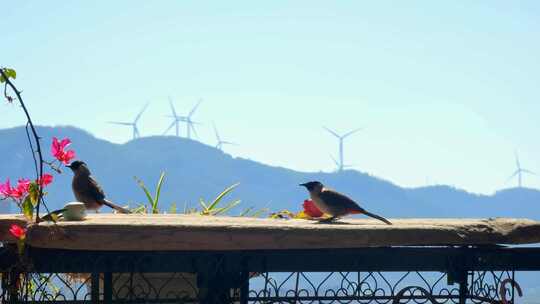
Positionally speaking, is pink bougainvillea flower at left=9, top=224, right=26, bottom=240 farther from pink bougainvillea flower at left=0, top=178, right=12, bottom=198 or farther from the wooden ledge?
pink bougainvillea flower at left=0, top=178, right=12, bottom=198

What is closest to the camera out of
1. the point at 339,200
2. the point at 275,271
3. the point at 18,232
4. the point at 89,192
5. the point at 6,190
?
the point at 18,232

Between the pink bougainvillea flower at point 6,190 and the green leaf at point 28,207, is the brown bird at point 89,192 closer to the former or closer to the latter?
the pink bougainvillea flower at point 6,190

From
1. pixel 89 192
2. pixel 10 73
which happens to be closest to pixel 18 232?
pixel 10 73

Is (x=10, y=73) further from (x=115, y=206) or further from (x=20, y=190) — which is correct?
(x=115, y=206)

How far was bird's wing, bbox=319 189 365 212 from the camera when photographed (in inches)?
223

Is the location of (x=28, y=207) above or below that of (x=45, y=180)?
below

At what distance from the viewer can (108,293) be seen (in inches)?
200

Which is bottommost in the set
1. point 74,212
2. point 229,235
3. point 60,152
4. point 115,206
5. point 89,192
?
point 229,235

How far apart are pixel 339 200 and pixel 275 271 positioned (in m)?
0.89

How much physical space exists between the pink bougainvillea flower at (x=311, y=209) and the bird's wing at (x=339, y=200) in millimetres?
541

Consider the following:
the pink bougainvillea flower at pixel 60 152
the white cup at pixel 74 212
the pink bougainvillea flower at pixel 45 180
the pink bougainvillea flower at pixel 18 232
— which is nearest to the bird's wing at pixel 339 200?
the white cup at pixel 74 212

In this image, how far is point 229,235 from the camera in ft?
15.5

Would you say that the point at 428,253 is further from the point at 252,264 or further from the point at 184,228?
the point at 184,228

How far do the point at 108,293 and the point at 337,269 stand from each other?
5.00 feet
